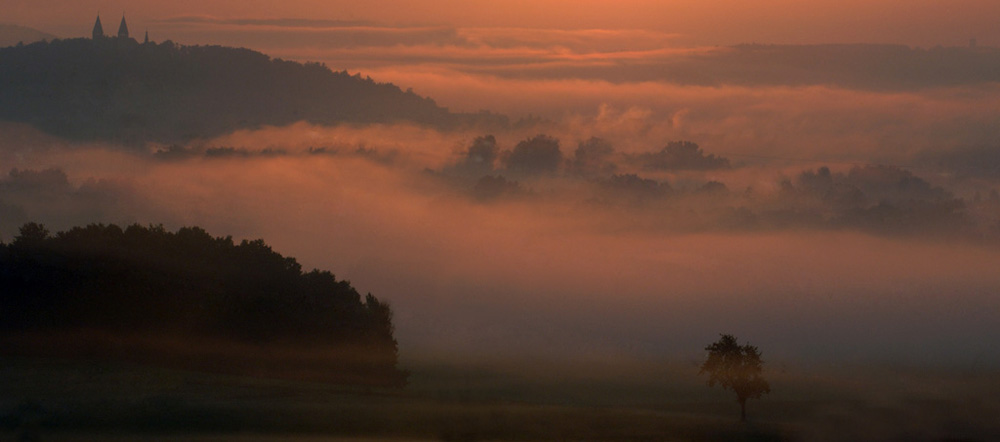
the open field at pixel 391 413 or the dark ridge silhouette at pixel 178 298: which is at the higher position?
the dark ridge silhouette at pixel 178 298

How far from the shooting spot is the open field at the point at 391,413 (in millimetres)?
45031

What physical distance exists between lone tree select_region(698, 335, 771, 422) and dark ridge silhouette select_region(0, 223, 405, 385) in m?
18.8

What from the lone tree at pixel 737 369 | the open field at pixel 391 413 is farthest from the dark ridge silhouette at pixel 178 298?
the lone tree at pixel 737 369

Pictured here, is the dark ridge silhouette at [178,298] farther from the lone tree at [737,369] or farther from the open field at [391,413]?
the lone tree at [737,369]

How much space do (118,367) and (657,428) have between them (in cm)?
2640

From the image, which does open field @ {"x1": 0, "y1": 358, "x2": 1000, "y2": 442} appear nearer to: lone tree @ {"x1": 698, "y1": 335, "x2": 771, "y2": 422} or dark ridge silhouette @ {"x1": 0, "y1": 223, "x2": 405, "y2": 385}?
lone tree @ {"x1": 698, "y1": 335, "x2": 771, "y2": 422}

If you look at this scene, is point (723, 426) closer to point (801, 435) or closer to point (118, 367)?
point (801, 435)

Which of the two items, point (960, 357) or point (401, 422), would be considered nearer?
point (401, 422)

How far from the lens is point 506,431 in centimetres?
4897

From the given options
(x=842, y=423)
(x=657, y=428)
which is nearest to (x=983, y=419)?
(x=842, y=423)

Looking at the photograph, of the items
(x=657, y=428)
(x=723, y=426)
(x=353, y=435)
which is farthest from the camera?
(x=723, y=426)

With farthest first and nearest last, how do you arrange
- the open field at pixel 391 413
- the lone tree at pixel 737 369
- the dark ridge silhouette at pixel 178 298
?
1. the dark ridge silhouette at pixel 178 298
2. the lone tree at pixel 737 369
3. the open field at pixel 391 413

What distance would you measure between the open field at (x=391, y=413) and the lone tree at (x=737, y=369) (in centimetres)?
112

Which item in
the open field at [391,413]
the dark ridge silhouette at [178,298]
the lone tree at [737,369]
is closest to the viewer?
the open field at [391,413]
